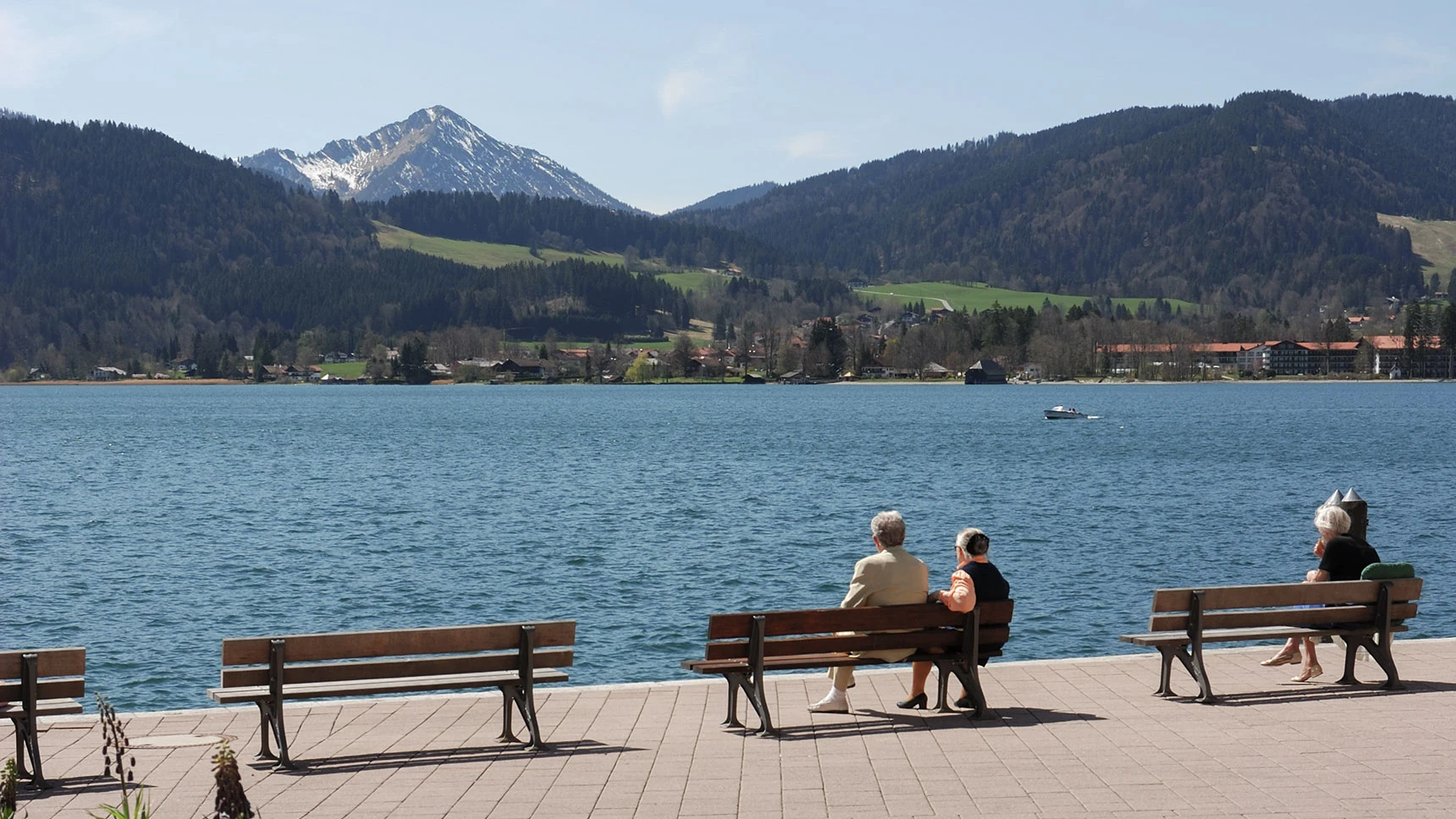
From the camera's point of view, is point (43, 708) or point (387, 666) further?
point (387, 666)

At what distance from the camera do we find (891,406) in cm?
15600

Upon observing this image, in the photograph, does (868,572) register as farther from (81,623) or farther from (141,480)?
(141,480)

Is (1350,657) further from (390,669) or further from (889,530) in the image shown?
(390,669)

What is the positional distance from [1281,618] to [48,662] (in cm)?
1058

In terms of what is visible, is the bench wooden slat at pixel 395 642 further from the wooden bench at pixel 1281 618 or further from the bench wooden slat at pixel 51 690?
the wooden bench at pixel 1281 618

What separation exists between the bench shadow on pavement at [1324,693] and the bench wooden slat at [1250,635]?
19.6 inches

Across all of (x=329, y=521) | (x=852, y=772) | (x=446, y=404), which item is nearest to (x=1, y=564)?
(x=329, y=521)

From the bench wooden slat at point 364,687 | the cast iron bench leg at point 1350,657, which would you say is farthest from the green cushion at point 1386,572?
the bench wooden slat at point 364,687

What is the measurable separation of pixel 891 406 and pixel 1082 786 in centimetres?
14750

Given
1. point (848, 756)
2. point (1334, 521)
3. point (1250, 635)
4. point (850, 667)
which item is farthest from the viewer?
point (1334, 521)

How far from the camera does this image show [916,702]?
40.2 ft

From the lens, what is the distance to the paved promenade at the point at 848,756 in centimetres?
915

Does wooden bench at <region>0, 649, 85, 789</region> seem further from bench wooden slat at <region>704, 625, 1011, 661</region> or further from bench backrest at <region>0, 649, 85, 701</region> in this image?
bench wooden slat at <region>704, 625, 1011, 661</region>

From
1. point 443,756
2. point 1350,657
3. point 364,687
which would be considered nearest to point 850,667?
point 443,756
